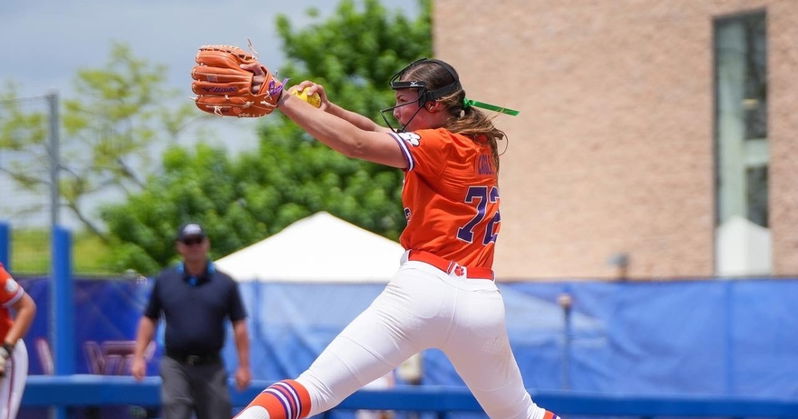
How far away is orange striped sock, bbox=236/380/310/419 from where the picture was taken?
4957 millimetres

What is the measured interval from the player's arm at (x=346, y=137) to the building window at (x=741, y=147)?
13.8m

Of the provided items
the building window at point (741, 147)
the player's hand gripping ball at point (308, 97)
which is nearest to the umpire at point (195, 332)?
the player's hand gripping ball at point (308, 97)

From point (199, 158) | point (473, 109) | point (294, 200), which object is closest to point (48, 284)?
point (473, 109)

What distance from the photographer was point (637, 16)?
19.6m

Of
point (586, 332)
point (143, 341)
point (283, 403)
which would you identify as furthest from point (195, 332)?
point (586, 332)

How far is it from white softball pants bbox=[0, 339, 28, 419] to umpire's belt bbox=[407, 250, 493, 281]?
3117mm

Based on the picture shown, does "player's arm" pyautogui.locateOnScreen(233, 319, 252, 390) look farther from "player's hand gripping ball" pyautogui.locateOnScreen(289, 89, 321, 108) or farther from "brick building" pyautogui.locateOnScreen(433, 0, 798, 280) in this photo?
"brick building" pyautogui.locateOnScreen(433, 0, 798, 280)

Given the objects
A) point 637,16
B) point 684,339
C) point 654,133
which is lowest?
point 684,339

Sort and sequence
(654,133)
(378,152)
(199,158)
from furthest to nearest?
(199,158)
(654,133)
(378,152)

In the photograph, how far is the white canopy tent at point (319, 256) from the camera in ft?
49.8

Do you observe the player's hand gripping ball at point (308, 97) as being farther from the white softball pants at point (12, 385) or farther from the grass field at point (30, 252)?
the grass field at point (30, 252)

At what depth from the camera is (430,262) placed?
518 centimetres

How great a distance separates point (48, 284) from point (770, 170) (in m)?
10.0

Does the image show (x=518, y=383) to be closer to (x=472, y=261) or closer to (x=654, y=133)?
(x=472, y=261)
